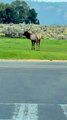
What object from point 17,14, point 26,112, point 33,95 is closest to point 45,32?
point 17,14

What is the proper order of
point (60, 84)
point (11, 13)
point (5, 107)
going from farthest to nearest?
point (11, 13), point (60, 84), point (5, 107)

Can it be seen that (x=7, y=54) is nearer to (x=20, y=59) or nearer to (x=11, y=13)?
(x=20, y=59)

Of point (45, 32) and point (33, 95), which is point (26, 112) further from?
point (45, 32)

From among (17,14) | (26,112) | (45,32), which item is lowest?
(17,14)

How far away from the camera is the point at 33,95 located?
15336 millimetres

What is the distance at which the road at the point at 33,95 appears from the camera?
464 inches

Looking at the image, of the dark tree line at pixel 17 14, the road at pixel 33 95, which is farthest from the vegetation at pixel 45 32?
the road at pixel 33 95

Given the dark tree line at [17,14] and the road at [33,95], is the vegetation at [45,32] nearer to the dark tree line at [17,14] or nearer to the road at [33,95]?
the dark tree line at [17,14]

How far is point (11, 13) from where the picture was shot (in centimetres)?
12562

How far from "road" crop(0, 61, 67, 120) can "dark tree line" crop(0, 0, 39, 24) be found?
98437 mm

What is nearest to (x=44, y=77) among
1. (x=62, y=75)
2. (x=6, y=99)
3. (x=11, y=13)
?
(x=62, y=75)

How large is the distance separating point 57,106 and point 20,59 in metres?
21.1

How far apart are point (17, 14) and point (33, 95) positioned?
115 m

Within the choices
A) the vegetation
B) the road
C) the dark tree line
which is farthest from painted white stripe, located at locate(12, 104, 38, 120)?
the dark tree line
